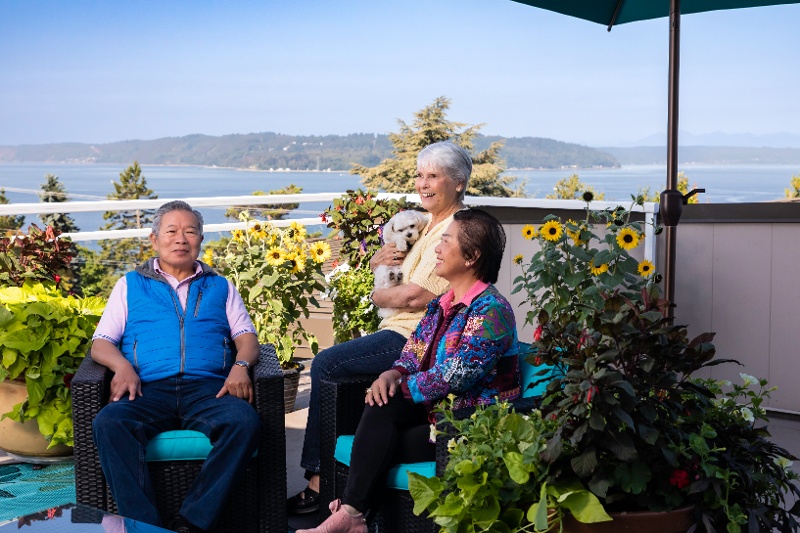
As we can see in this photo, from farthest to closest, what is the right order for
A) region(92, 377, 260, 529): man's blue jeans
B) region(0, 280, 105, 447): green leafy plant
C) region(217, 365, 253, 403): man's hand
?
region(0, 280, 105, 447): green leafy plant < region(217, 365, 253, 403): man's hand < region(92, 377, 260, 529): man's blue jeans

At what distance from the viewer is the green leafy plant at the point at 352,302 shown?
13.8 ft

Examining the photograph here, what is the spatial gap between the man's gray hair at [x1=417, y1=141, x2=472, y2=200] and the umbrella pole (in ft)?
3.10

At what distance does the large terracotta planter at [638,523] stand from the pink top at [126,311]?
1501 mm

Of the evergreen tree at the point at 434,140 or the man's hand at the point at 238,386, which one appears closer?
the man's hand at the point at 238,386

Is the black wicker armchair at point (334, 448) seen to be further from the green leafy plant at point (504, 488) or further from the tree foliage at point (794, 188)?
the tree foliage at point (794, 188)

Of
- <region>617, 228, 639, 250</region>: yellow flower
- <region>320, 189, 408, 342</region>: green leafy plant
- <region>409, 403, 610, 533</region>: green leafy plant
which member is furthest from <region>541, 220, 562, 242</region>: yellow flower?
<region>409, 403, 610, 533</region>: green leafy plant

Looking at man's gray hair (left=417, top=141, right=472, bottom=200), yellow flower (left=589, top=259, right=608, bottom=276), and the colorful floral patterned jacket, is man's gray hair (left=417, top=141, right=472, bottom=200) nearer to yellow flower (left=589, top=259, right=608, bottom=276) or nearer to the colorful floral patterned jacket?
the colorful floral patterned jacket

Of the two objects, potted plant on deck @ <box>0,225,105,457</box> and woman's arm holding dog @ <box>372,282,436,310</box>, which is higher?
woman's arm holding dog @ <box>372,282,436,310</box>

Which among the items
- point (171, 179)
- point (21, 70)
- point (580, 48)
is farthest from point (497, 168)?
point (21, 70)

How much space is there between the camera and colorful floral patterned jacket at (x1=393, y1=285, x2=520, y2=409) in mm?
2336

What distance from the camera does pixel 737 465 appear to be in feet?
5.78

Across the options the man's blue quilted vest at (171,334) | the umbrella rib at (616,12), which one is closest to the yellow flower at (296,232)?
the man's blue quilted vest at (171,334)

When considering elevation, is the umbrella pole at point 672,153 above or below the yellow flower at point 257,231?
above

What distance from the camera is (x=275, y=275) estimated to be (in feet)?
13.5
